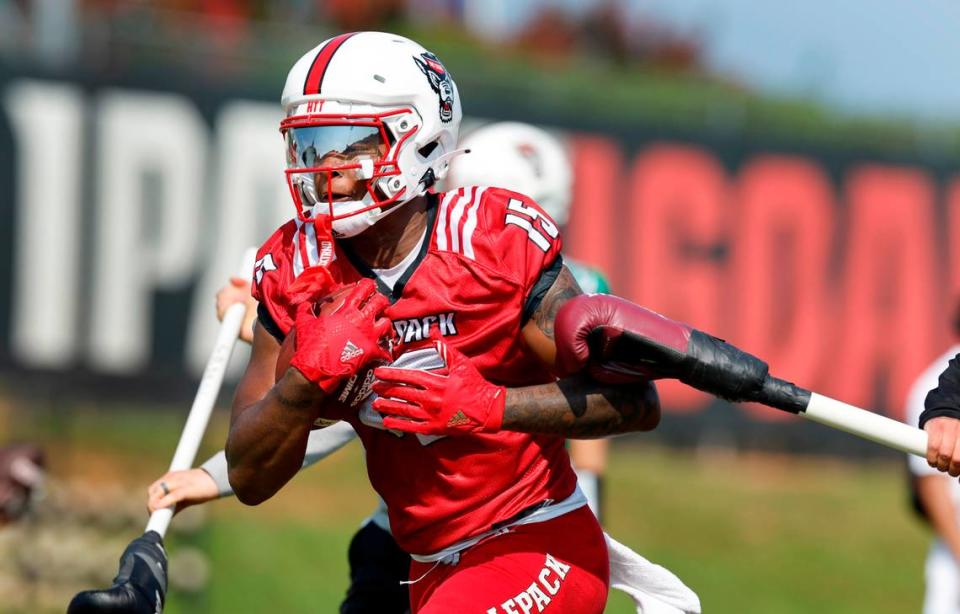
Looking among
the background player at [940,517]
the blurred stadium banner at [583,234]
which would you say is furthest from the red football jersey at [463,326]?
the blurred stadium banner at [583,234]

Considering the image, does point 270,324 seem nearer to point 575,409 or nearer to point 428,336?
point 428,336

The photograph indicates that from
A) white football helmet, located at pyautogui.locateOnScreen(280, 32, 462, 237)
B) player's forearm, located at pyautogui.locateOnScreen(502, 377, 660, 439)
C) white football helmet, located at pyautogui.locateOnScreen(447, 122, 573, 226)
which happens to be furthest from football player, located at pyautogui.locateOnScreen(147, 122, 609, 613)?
white football helmet, located at pyautogui.locateOnScreen(280, 32, 462, 237)

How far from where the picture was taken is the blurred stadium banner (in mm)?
13305

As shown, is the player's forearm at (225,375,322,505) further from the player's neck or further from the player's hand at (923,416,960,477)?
the player's hand at (923,416,960,477)

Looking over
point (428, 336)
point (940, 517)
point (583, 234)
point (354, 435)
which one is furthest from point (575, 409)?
point (583, 234)

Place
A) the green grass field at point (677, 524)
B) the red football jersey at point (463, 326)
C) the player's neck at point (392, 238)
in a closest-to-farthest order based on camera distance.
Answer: the red football jersey at point (463, 326) → the player's neck at point (392, 238) → the green grass field at point (677, 524)

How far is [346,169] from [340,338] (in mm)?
541

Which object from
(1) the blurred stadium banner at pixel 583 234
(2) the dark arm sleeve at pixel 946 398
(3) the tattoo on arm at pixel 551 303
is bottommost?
(1) the blurred stadium banner at pixel 583 234

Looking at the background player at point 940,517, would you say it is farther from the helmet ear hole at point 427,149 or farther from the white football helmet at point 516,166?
the helmet ear hole at point 427,149

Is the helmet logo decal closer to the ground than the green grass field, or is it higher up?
higher up

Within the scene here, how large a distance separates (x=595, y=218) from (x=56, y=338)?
5.25 metres

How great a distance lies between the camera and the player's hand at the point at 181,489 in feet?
16.4

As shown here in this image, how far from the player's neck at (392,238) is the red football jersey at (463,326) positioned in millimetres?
37

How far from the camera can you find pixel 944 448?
13.4 feet
